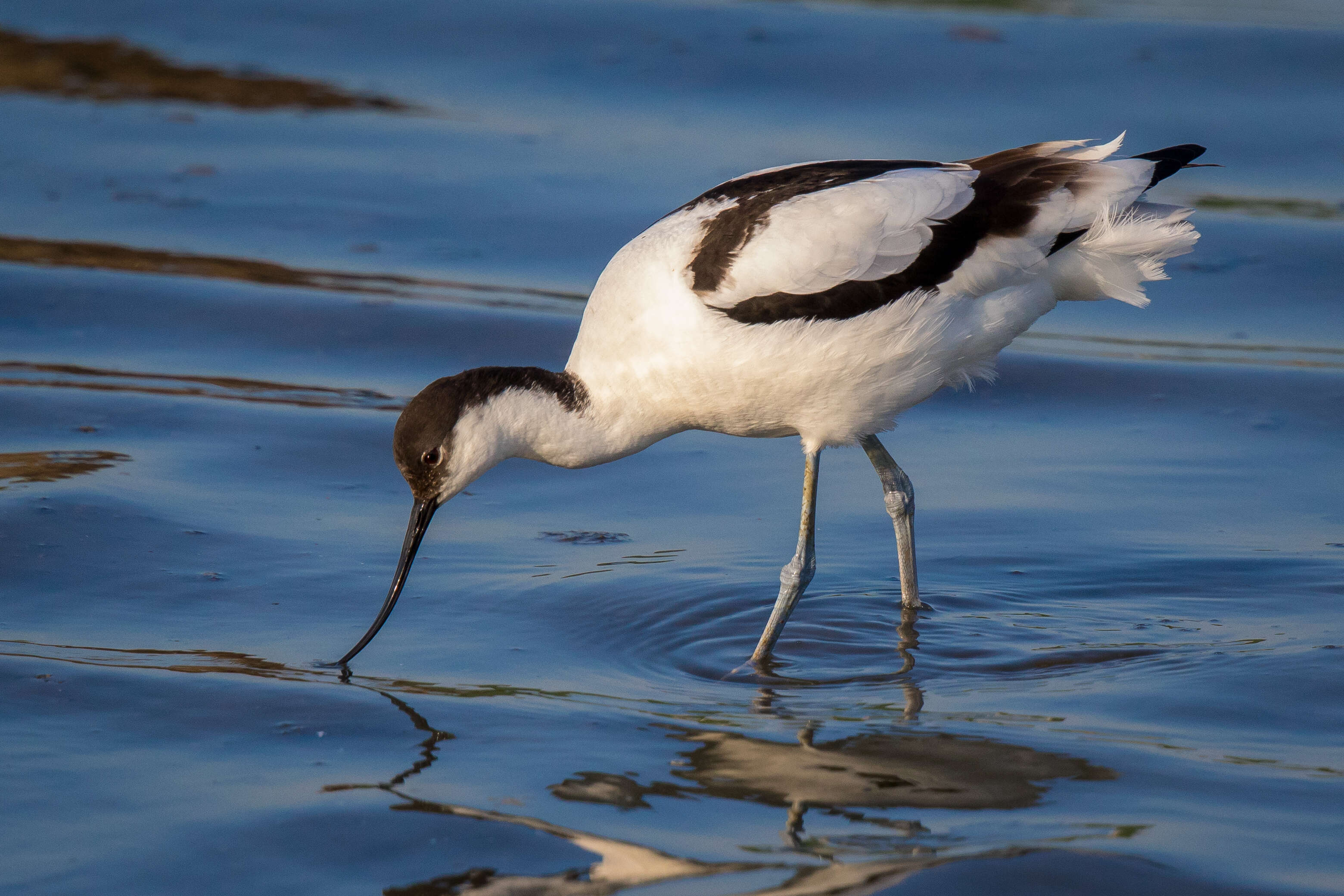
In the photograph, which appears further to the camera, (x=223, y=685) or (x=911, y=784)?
(x=223, y=685)

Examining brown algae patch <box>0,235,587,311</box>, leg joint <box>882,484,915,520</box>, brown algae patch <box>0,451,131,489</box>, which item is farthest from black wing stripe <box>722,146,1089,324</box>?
brown algae patch <box>0,235,587,311</box>

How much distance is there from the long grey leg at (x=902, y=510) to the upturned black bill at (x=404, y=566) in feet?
4.96

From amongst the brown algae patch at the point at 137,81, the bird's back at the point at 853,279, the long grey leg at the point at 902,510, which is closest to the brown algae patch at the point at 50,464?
the bird's back at the point at 853,279

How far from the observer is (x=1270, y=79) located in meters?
11.4

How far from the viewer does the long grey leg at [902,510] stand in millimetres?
5746

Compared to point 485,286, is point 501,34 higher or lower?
higher

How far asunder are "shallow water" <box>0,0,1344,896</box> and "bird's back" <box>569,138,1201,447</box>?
0.83m

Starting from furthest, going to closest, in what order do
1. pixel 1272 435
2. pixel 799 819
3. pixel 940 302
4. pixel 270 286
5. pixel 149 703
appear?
pixel 270 286 → pixel 1272 435 → pixel 940 302 → pixel 149 703 → pixel 799 819

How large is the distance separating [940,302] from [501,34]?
7.95 meters

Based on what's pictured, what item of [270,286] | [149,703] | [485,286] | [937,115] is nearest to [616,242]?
[485,286]

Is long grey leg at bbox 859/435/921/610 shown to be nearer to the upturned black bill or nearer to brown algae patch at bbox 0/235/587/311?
the upturned black bill

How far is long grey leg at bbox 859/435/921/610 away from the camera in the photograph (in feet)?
18.9

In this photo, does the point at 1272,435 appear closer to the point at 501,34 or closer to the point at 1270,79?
the point at 1270,79

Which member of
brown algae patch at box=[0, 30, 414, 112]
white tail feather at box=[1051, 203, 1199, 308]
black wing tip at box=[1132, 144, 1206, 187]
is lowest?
white tail feather at box=[1051, 203, 1199, 308]
